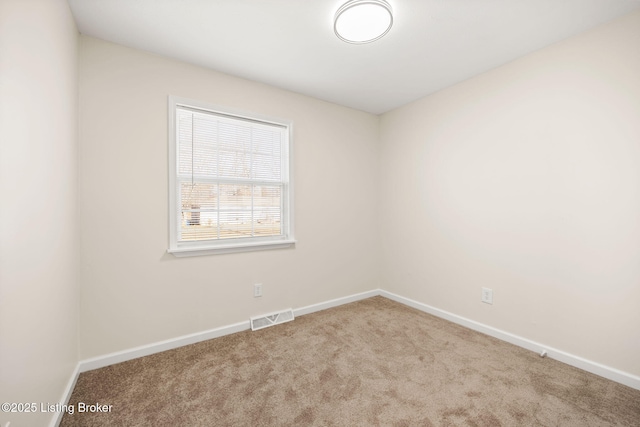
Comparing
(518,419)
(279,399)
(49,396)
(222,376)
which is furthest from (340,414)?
(49,396)

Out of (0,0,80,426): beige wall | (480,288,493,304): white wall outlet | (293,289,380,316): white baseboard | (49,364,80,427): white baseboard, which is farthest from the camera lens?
(293,289,380,316): white baseboard

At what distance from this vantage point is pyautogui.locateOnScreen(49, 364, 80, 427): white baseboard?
1.41 metres

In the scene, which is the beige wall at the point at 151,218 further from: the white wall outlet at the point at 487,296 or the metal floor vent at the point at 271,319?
the white wall outlet at the point at 487,296

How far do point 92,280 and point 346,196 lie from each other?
2.56 metres

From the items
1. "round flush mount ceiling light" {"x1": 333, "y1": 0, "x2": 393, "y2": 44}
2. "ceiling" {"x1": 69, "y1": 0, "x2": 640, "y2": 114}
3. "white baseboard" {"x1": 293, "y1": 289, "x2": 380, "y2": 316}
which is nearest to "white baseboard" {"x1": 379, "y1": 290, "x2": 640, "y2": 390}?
"white baseboard" {"x1": 293, "y1": 289, "x2": 380, "y2": 316}

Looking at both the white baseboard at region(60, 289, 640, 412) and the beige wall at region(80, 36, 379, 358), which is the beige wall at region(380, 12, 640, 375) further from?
the beige wall at region(80, 36, 379, 358)

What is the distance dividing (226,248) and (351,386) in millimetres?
1553

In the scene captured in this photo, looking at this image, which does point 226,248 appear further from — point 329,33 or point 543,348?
point 543,348

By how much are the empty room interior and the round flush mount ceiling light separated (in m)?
0.03

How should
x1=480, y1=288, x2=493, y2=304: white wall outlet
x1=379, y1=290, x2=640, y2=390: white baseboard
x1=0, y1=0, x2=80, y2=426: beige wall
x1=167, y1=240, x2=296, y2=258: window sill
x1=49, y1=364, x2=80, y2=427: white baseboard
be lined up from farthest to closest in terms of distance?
x1=480, y1=288, x2=493, y2=304: white wall outlet, x1=167, y1=240, x2=296, y2=258: window sill, x1=379, y1=290, x2=640, y2=390: white baseboard, x1=49, y1=364, x2=80, y2=427: white baseboard, x1=0, y1=0, x2=80, y2=426: beige wall

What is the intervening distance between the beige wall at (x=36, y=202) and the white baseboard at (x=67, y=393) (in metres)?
0.05

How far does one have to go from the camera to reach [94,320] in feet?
6.51

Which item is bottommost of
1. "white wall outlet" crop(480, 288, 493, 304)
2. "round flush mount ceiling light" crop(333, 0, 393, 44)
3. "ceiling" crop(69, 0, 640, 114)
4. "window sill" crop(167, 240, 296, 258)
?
"white wall outlet" crop(480, 288, 493, 304)

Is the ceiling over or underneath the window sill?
over
